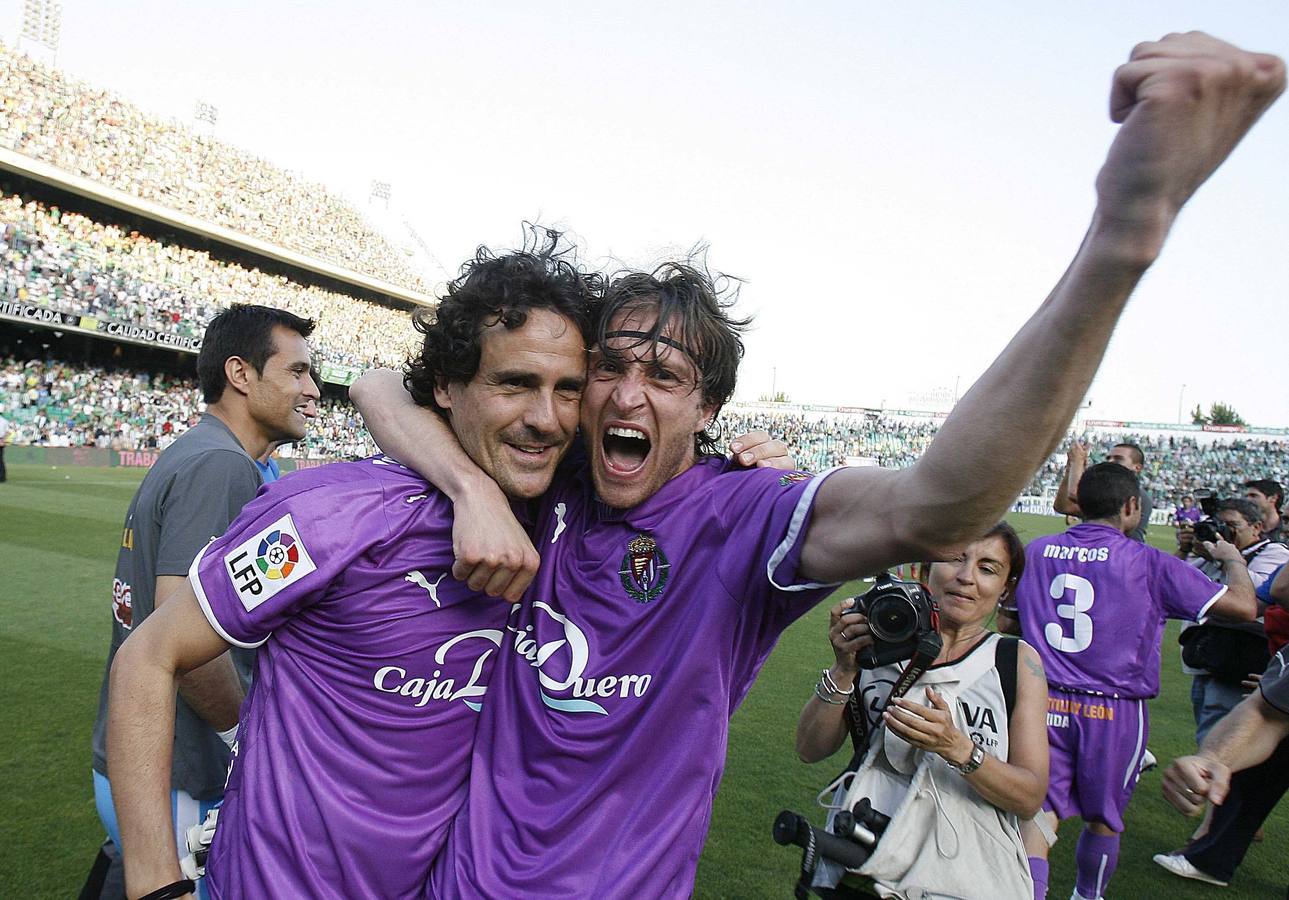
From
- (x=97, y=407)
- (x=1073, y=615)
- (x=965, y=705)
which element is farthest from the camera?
(x=97, y=407)

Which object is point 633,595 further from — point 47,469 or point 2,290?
point 2,290

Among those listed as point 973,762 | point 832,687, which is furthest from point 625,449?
point 973,762

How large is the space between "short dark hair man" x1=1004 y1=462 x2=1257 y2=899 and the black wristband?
165 inches

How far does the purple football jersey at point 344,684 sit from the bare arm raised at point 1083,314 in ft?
3.33

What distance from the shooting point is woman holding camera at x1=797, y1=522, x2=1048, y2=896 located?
2629 mm

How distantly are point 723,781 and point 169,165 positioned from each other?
41.1 m

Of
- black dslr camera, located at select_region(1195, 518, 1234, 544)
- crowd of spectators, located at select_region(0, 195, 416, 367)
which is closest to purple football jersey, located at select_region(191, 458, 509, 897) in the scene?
black dslr camera, located at select_region(1195, 518, 1234, 544)

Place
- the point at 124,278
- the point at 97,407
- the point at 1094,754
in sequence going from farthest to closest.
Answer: the point at 124,278 < the point at 97,407 < the point at 1094,754

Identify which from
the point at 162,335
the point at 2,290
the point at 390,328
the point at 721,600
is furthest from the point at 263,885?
the point at 390,328

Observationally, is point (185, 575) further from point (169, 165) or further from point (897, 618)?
point (169, 165)

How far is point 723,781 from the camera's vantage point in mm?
5883

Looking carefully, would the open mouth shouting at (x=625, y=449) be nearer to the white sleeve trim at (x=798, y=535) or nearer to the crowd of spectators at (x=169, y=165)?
the white sleeve trim at (x=798, y=535)

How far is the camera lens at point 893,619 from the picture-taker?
7.86 feet

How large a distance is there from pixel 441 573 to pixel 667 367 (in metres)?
0.74
